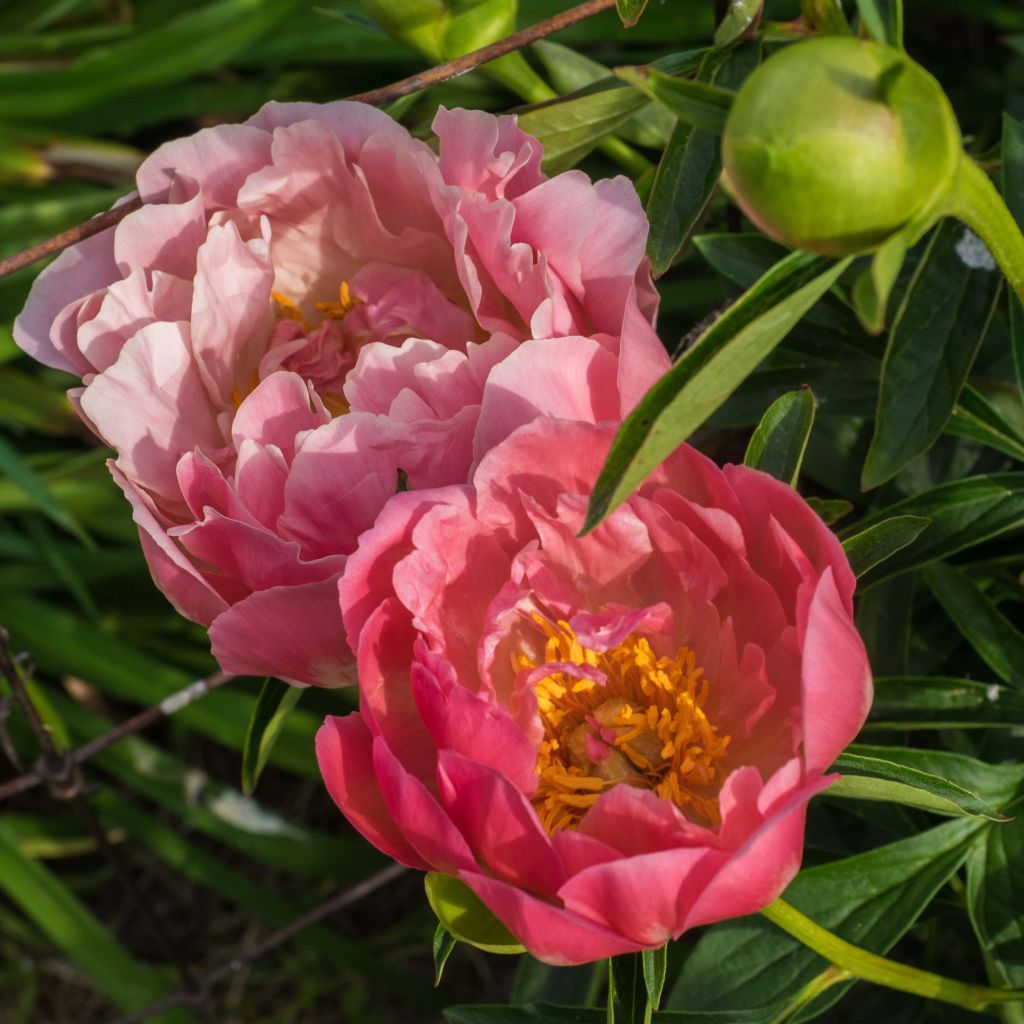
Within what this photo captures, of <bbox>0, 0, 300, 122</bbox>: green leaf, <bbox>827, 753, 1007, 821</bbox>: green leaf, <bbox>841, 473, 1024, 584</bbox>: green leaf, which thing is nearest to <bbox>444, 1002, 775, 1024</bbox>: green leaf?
<bbox>827, 753, 1007, 821</bbox>: green leaf

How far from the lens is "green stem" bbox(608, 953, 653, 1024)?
63 cm

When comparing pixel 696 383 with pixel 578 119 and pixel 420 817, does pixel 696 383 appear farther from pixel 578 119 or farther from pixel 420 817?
pixel 578 119

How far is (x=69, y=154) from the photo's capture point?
1.62 m

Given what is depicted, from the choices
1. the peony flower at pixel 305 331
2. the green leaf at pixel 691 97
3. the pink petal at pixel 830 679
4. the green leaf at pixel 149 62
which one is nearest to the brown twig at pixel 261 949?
the peony flower at pixel 305 331

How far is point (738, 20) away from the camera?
71 cm

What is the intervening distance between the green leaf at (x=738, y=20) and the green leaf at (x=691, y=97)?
0.78ft

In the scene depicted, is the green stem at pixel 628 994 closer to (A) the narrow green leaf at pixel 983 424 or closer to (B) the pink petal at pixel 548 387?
(B) the pink petal at pixel 548 387

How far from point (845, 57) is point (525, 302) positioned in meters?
0.21

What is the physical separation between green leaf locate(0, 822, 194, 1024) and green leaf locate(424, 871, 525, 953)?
1.01 m

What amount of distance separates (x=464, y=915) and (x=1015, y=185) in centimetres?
52

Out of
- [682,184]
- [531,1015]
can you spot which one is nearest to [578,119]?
[682,184]

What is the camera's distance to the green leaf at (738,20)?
708 mm

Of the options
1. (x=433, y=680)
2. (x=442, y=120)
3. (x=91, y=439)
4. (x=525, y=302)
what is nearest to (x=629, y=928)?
(x=433, y=680)

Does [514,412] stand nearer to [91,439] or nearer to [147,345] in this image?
[147,345]
